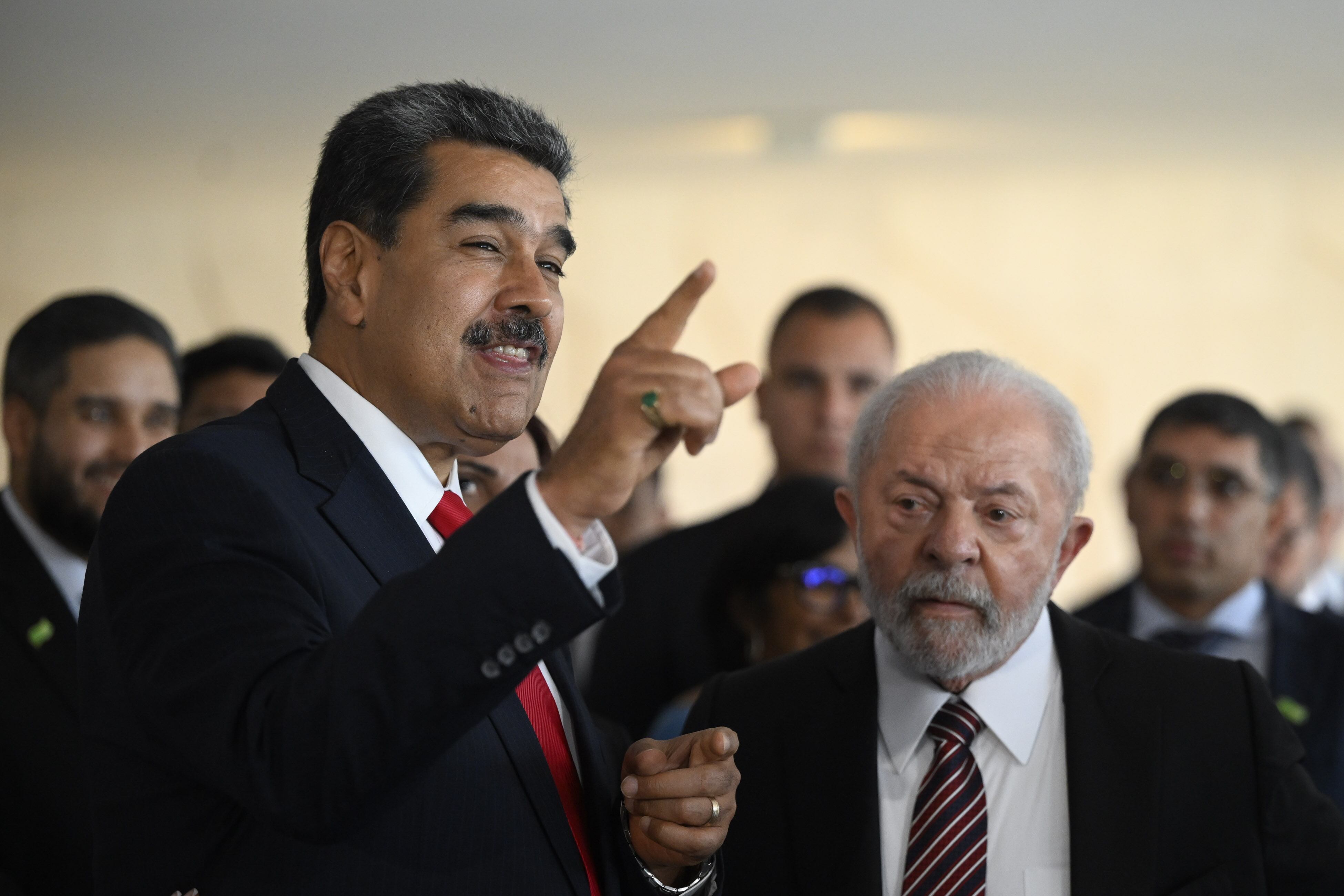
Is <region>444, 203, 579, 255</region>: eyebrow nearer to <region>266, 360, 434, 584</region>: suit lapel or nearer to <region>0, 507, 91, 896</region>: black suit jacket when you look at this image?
<region>266, 360, 434, 584</region>: suit lapel

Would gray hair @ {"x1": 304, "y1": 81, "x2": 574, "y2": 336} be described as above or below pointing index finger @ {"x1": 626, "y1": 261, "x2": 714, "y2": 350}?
above

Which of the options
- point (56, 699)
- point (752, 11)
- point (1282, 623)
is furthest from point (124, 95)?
point (1282, 623)

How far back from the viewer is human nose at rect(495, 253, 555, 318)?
1744 mm

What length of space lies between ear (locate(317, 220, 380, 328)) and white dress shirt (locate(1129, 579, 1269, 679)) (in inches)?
108

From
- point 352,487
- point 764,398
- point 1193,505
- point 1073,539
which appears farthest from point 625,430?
point 764,398

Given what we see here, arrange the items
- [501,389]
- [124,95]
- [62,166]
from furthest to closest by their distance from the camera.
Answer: [62,166] → [124,95] → [501,389]

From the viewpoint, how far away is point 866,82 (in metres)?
7.71

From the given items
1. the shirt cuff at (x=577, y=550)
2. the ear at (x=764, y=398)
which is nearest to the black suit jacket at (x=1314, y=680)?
the ear at (x=764, y=398)

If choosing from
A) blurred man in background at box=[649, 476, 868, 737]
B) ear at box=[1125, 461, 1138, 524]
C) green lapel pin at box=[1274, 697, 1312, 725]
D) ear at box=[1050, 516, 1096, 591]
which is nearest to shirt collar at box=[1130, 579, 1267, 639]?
ear at box=[1125, 461, 1138, 524]

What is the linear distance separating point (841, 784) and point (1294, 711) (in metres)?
1.83

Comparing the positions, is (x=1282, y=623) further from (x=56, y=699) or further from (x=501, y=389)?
(x=56, y=699)

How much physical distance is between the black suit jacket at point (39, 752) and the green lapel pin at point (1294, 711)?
2.82 meters

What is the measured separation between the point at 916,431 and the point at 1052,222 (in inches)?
301

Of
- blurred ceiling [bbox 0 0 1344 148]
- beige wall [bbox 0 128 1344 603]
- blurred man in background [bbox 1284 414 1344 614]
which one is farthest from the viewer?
beige wall [bbox 0 128 1344 603]
